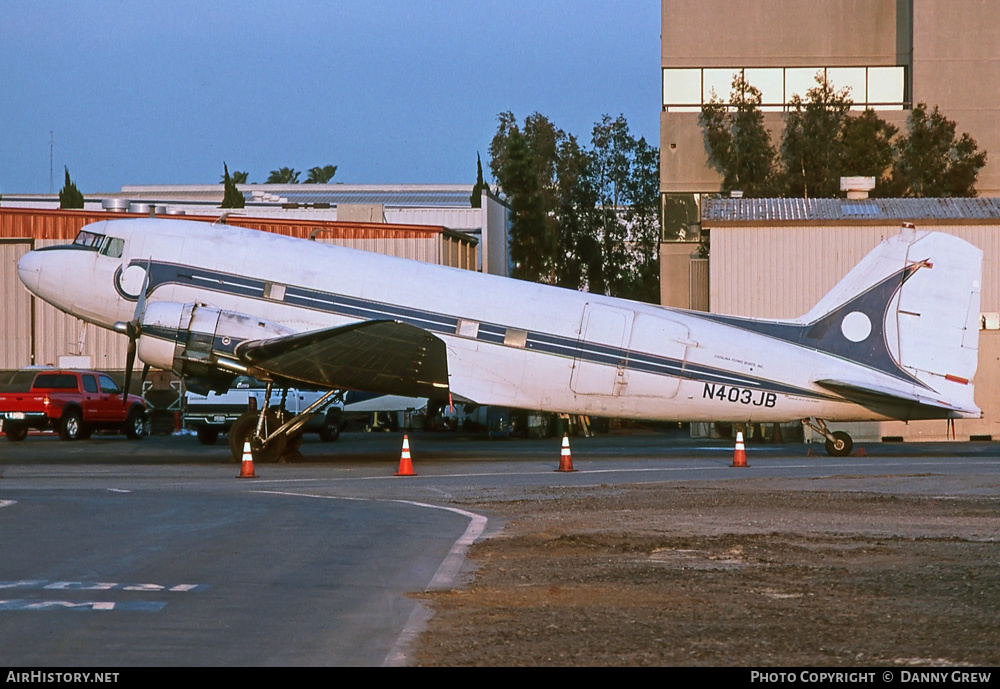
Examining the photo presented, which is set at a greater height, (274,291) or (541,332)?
(274,291)

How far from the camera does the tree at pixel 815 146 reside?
5088 centimetres

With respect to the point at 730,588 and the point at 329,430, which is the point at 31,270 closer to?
the point at 329,430

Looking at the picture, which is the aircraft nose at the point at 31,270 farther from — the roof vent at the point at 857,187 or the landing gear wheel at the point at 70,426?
the roof vent at the point at 857,187

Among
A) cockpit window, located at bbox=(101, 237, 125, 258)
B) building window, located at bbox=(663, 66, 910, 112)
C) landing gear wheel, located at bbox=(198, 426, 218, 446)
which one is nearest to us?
cockpit window, located at bbox=(101, 237, 125, 258)

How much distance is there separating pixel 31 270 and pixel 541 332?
10.3 meters

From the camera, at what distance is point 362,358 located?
2173 cm

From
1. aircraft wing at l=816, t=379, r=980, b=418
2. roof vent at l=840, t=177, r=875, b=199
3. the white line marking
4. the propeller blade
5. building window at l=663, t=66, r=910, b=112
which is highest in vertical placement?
building window at l=663, t=66, r=910, b=112

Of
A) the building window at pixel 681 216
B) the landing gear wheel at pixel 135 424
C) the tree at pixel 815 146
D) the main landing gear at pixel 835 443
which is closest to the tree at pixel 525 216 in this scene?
the building window at pixel 681 216

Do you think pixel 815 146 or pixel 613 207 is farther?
pixel 613 207

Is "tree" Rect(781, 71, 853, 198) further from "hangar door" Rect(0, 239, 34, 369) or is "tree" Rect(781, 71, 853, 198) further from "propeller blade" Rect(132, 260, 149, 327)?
"propeller blade" Rect(132, 260, 149, 327)

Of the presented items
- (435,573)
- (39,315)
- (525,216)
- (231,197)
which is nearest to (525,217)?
(525,216)

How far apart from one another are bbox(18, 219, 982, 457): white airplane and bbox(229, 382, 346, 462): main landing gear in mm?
59

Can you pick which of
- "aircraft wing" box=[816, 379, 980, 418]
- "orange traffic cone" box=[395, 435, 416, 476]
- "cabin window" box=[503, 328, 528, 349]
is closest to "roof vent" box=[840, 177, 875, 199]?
"aircraft wing" box=[816, 379, 980, 418]

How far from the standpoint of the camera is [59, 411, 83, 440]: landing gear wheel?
34.5 metres
